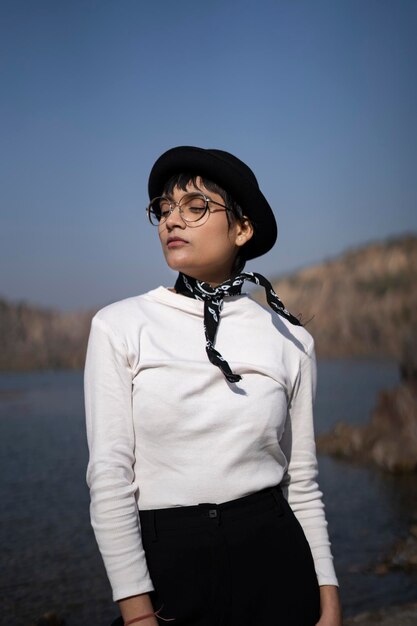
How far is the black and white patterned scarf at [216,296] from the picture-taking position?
1360 mm

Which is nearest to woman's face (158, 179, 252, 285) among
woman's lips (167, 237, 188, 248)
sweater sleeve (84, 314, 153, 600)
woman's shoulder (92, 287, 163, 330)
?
woman's lips (167, 237, 188, 248)

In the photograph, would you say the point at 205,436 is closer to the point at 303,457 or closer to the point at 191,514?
the point at 191,514

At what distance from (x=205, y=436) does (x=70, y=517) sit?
14.4ft

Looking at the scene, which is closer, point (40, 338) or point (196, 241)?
point (196, 241)

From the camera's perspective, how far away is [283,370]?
4.83 ft

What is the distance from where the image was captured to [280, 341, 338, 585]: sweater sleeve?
1.52 meters

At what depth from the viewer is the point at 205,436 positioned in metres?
1.32

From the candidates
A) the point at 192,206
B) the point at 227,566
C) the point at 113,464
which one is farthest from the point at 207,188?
the point at 227,566

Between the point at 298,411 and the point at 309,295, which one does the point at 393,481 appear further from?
the point at 309,295

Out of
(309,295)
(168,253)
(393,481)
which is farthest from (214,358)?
(309,295)

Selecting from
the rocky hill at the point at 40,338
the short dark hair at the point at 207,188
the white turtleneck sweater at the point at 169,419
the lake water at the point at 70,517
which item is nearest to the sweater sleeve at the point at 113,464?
the white turtleneck sweater at the point at 169,419

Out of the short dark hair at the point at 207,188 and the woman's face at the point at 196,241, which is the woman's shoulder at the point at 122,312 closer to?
the woman's face at the point at 196,241

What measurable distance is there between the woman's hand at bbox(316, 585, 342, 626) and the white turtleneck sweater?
2cm

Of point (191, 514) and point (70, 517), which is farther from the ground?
point (70, 517)
